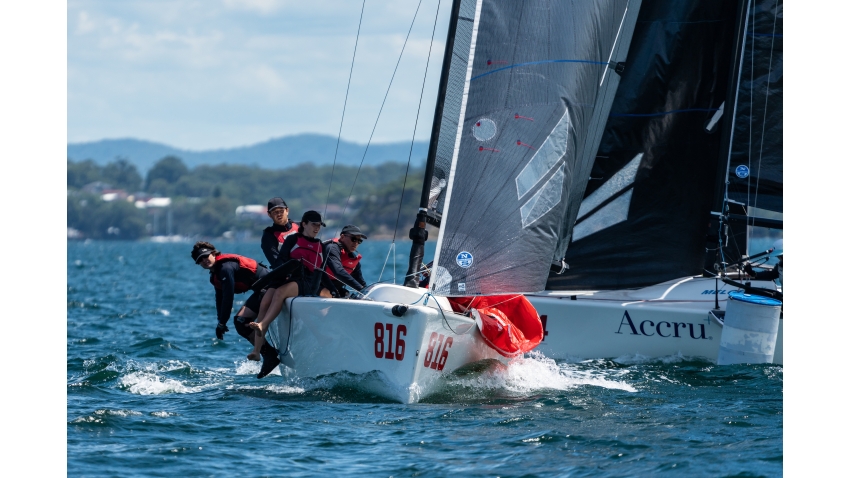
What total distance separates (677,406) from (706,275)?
3275 mm

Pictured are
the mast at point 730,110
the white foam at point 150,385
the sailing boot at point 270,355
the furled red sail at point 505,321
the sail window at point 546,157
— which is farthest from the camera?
the mast at point 730,110

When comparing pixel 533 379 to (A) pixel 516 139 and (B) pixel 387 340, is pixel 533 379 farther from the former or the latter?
(A) pixel 516 139

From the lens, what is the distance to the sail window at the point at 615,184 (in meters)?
10.1

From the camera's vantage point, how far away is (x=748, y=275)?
389 inches

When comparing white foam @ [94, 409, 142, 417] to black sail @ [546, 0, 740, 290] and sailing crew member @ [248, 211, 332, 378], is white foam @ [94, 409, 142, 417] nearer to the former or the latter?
sailing crew member @ [248, 211, 332, 378]

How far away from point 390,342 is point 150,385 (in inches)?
88.7

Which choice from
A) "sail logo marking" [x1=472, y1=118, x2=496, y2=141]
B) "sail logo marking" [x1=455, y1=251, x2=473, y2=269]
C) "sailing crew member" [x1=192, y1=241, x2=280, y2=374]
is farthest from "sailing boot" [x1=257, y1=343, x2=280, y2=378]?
"sail logo marking" [x1=472, y1=118, x2=496, y2=141]

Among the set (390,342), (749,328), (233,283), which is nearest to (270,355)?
(233,283)

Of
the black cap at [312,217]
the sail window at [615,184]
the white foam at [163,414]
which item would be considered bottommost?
the white foam at [163,414]

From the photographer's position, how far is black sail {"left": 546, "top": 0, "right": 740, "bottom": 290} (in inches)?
396

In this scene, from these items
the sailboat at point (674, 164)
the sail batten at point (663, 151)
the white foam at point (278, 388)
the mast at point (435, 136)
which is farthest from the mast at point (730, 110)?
the white foam at point (278, 388)

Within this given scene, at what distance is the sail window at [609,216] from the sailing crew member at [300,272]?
11.1 ft

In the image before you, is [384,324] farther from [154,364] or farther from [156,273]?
[156,273]

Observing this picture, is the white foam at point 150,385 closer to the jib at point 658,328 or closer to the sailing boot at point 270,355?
the sailing boot at point 270,355
